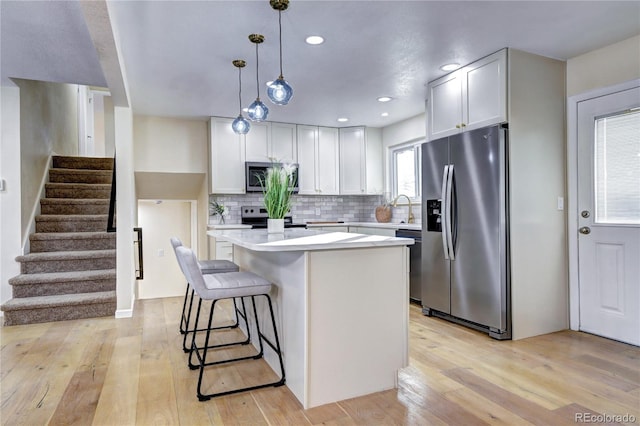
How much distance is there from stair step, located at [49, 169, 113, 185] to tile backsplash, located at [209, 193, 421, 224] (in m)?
1.76

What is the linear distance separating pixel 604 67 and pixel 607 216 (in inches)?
47.2

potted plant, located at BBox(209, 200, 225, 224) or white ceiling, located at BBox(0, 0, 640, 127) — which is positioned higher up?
white ceiling, located at BBox(0, 0, 640, 127)

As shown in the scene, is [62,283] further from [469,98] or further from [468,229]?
[469,98]

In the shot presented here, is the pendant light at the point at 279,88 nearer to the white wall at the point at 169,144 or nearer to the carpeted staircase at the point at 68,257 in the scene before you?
the carpeted staircase at the point at 68,257

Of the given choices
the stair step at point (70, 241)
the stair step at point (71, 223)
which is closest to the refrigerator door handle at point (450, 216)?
the stair step at point (70, 241)

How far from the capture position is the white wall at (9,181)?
4.09 metres

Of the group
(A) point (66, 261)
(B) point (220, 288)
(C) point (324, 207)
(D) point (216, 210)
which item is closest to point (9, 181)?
(A) point (66, 261)

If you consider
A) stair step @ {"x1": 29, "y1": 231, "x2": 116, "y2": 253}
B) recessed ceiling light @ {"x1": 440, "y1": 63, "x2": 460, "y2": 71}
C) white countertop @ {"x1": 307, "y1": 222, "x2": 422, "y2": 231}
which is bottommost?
stair step @ {"x1": 29, "y1": 231, "x2": 116, "y2": 253}

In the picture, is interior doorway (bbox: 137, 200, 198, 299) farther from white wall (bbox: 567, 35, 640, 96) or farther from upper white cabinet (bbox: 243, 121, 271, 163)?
white wall (bbox: 567, 35, 640, 96)

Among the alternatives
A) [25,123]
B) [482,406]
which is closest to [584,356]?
[482,406]

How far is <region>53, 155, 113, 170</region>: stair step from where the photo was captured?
5.61 metres

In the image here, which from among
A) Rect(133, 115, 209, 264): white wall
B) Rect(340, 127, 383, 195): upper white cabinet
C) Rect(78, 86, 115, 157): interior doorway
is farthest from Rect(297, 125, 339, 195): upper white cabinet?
Rect(78, 86, 115, 157): interior doorway

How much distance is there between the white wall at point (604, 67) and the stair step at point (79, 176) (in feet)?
19.5

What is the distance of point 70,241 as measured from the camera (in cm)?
463
